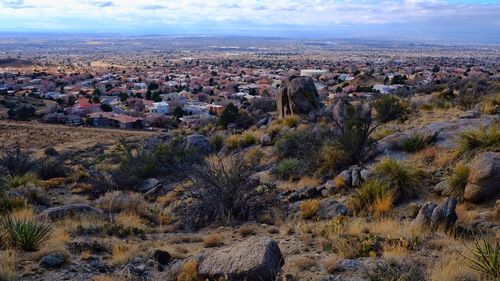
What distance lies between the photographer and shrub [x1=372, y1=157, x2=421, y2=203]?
32.6ft

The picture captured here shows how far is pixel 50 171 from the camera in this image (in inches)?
754

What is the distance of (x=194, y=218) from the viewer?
10406 mm

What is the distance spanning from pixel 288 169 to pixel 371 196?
4409 mm

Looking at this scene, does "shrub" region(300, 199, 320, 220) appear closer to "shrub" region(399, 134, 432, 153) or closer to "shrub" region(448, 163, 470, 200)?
"shrub" region(448, 163, 470, 200)

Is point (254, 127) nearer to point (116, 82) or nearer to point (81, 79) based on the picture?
point (116, 82)

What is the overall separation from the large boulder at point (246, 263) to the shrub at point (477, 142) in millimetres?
6318

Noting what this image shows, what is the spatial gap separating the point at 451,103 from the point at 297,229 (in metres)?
15.6

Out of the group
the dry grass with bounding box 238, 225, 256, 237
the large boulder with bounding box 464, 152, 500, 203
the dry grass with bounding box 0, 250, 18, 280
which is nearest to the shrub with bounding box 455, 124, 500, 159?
the large boulder with bounding box 464, 152, 500, 203

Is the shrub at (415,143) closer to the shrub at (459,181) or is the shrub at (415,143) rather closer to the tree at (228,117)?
the shrub at (459,181)

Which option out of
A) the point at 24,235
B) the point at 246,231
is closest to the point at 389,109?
the point at 246,231

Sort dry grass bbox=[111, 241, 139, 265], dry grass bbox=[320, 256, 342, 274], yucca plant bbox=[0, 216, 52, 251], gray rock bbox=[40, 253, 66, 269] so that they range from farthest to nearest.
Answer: yucca plant bbox=[0, 216, 52, 251], dry grass bbox=[111, 241, 139, 265], gray rock bbox=[40, 253, 66, 269], dry grass bbox=[320, 256, 342, 274]

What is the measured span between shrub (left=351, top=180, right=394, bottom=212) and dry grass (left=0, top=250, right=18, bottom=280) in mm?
6231

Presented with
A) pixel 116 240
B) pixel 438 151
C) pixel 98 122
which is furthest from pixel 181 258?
pixel 98 122

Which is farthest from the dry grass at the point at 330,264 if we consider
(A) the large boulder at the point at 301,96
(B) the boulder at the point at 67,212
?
(A) the large boulder at the point at 301,96
